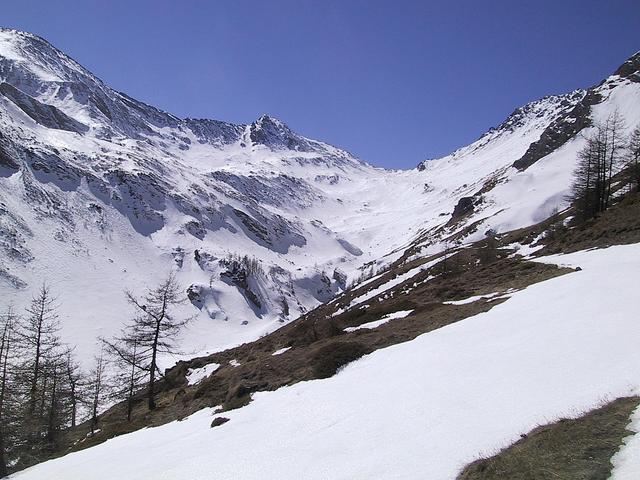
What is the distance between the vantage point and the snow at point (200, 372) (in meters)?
32.9

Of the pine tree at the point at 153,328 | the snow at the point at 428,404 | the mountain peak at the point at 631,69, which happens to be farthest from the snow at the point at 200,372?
the mountain peak at the point at 631,69

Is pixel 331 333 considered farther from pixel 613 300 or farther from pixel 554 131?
pixel 554 131

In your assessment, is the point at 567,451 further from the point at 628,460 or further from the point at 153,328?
the point at 153,328

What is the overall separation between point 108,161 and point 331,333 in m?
128

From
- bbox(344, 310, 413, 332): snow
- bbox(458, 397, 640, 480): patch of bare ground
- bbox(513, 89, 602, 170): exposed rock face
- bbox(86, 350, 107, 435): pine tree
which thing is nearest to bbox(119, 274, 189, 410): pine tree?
bbox(86, 350, 107, 435): pine tree

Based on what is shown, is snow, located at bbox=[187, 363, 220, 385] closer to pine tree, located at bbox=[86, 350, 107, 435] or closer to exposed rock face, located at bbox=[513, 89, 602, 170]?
pine tree, located at bbox=[86, 350, 107, 435]

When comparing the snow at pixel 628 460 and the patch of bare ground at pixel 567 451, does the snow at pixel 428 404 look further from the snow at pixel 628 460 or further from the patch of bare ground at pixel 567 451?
the snow at pixel 628 460

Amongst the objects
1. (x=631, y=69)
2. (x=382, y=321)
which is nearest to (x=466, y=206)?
(x=631, y=69)

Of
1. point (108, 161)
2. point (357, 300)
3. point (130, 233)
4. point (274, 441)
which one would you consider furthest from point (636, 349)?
point (108, 161)

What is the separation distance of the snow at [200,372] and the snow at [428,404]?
15.6 metres

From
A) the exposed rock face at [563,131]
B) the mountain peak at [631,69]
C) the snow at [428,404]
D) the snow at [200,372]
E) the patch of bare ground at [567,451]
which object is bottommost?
the patch of bare ground at [567,451]

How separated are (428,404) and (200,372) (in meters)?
28.9

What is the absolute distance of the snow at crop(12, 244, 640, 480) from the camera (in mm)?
8188

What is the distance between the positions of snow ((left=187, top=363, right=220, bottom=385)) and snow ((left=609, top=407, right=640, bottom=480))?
30.4 metres
